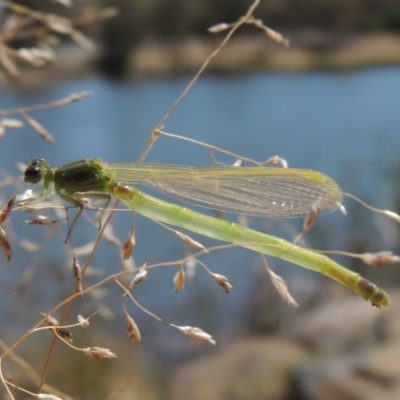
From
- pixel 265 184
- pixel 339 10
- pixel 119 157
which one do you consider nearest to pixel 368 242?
pixel 339 10

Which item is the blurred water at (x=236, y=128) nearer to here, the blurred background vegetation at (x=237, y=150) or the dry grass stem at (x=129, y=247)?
the blurred background vegetation at (x=237, y=150)

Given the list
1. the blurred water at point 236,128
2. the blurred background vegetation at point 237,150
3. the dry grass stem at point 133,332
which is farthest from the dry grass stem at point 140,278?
the blurred water at point 236,128

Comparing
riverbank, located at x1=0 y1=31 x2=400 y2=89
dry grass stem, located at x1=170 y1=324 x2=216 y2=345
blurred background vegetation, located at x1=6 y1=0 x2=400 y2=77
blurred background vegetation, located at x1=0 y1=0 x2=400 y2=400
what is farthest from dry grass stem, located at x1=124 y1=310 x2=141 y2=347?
riverbank, located at x1=0 y1=31 x2=400 y2=89

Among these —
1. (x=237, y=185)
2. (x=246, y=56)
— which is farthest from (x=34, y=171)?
(x=246, y=56)

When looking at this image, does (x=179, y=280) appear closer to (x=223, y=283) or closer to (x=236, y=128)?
(x=223, y=283)

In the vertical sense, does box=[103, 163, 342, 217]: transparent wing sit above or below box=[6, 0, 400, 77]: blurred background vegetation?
above

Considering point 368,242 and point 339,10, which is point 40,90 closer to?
point 339,10

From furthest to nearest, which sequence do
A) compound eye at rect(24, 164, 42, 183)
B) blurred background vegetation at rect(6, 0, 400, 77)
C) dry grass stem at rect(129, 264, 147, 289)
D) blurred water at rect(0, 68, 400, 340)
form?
blurred water at rect(0, 68, 400, 340) < blurred background vegetation at rect(6, 0, 400, 77) < compound eye at rect(24, 164, 42, 183) < dry grass stem at rect(129, 264, 147, 289)

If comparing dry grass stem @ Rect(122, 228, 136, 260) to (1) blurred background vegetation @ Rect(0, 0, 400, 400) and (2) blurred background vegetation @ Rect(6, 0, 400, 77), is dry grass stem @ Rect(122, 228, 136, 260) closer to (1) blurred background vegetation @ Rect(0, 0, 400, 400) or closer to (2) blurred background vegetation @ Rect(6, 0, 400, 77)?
(1) blurred background vegetation @ Rect(0, 0, 400, 400)
